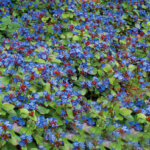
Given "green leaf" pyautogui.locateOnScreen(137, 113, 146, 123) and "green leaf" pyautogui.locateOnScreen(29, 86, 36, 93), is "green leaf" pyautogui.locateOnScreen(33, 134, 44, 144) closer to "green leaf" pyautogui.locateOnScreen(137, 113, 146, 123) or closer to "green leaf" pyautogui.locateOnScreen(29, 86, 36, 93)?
"green leaf" pyautogui.locateOnScreen(29, 86, 36, 93)

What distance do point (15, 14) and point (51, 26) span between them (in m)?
1.03

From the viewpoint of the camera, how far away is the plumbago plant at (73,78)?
108 inches

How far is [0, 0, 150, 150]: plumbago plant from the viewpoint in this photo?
108 inches

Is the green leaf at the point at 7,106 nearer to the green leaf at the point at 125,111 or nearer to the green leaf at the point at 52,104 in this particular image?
the green leaf at the point at 52,104

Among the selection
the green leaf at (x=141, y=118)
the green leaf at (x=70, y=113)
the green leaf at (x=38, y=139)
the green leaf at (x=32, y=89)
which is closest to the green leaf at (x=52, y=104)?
the green leaf at (x=70, y=113)

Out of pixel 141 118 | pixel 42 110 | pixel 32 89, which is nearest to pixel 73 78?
pixel 32 89

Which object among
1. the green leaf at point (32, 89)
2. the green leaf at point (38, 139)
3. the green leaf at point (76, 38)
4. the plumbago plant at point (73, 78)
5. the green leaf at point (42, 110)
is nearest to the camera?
the green leaf at point (38, 139)

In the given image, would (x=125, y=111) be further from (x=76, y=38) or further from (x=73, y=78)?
(x=76, y=38)

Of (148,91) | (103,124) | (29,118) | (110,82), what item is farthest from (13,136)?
(148,91)

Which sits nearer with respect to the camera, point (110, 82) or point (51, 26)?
point (110, 82)

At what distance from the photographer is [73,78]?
3645mm

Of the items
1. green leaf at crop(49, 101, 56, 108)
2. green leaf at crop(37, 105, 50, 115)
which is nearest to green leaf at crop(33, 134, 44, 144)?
green leaf at crop(37, 105, 50, 115)

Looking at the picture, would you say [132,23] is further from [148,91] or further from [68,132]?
[68,132]

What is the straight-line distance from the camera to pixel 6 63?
3.42 metres
